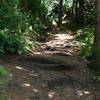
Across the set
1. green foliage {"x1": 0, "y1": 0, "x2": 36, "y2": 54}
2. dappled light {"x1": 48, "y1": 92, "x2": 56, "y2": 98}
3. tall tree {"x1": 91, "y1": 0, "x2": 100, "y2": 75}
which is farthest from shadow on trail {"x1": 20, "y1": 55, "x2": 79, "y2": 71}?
dappled light {"x1": 48, "y1": 92, "x2": 56, "y2": 98}

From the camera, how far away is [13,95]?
19.1 feet

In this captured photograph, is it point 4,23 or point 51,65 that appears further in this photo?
point 4,23

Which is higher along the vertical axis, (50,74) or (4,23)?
(4,23)

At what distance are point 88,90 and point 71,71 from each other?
1.56 meters

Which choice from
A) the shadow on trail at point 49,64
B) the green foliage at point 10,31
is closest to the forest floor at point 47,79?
the shadow on trail at point 49,64

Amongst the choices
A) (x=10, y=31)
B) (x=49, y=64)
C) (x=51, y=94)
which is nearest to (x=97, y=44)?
(x=49, y=64)

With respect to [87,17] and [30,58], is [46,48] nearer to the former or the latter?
[30,58]

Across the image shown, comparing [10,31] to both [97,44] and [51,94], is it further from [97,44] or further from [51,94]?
[51,94]

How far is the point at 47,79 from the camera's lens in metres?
7.20

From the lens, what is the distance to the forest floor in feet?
20.3

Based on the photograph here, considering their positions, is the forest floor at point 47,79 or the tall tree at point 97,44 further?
the tall tree at point 97,44

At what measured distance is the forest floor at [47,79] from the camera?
20.3ft

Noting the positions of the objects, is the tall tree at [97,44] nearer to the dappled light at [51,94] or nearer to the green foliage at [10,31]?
the dappled light at [51,94]

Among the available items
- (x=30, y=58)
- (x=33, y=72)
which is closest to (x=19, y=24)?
(x=30, y=58)
